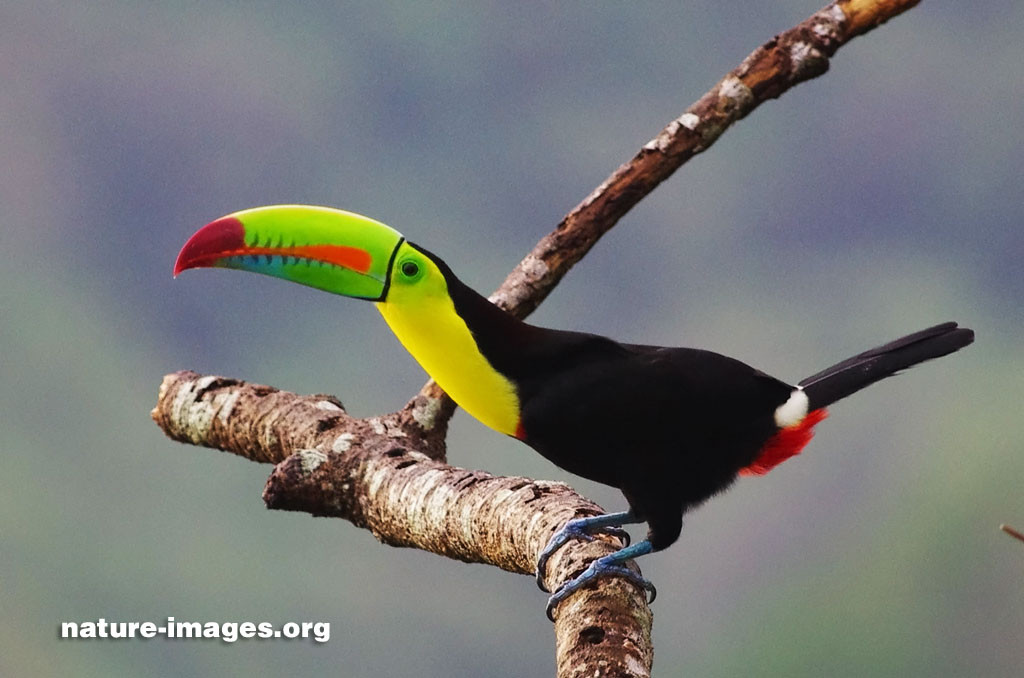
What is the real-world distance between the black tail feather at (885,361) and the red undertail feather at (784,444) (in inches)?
2.3

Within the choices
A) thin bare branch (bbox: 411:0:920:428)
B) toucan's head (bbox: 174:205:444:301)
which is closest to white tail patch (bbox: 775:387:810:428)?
toucan's head (bbox: 174:205:444:301)

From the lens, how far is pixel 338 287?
218cm

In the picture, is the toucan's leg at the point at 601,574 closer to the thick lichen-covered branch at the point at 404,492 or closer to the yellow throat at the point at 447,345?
the thick lichen-covered branch at the point at 404,492

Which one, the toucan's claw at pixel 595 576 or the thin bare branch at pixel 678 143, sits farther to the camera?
the thin bare branch at pixel 678 143

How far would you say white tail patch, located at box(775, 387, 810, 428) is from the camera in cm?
223

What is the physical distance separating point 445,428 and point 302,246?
1106mm

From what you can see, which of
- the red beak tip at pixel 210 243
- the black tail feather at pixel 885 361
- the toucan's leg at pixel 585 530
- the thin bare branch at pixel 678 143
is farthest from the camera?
the thin bare branch at pixel 678 143

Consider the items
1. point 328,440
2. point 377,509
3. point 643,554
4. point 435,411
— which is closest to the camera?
point 643,554

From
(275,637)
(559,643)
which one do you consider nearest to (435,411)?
(275,637)

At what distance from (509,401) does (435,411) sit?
0.98 meters

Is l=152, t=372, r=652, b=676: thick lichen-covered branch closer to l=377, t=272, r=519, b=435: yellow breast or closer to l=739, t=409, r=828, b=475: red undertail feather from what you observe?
l=377, t=272, r=519, b=435: yellow breast

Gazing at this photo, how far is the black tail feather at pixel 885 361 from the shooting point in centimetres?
230

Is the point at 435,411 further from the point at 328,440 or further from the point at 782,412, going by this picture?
the point at 782,412

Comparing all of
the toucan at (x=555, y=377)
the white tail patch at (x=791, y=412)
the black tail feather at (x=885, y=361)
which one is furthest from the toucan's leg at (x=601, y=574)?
the black tail feather at (x=885, y=361)
